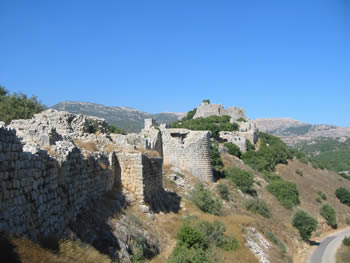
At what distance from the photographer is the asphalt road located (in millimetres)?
23697

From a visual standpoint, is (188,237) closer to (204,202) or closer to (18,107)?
(204,202)

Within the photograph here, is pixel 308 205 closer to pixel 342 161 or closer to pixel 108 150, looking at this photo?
pixel 108 150

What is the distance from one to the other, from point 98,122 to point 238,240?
729 cm

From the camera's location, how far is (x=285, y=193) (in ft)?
103

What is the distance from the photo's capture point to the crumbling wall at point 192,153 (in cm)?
2316

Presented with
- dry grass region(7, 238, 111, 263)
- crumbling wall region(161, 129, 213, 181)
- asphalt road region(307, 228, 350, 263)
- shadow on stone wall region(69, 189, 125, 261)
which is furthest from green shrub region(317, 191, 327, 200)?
dry grass region(7, 238, 111, 263)

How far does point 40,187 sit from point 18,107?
14929 millimetres

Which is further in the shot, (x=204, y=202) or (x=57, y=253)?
(x=204, y=202)

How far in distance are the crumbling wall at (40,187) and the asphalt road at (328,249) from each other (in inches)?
771

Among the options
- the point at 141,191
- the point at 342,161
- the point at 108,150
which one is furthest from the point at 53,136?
the point at 342,161

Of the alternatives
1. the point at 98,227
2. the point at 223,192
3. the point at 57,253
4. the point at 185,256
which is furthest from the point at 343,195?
the point at 57,253

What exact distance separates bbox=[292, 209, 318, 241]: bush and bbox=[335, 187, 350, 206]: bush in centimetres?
1908

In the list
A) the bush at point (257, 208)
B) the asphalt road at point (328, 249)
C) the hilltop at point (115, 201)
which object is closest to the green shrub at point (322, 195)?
the asphalt road at point (328, 249)

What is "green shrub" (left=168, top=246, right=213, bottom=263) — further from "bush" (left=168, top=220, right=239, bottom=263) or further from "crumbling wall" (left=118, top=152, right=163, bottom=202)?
"crumbling wall" (left=118, top=152, right=163, bottom=202)
